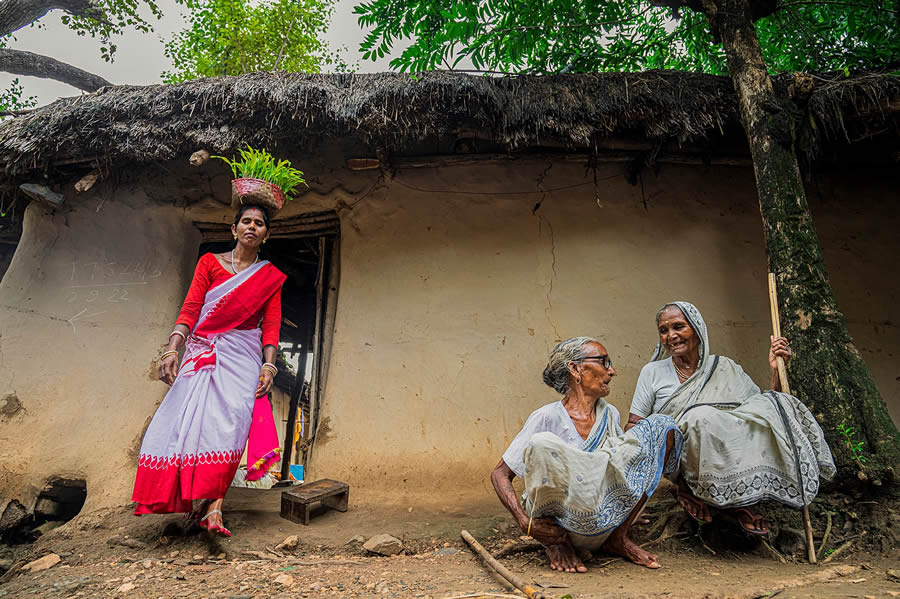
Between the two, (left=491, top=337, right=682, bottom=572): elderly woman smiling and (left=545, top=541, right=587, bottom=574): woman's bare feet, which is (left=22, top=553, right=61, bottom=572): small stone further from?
(left=545, top=541, right=587, bottom=574): woman's bare feet

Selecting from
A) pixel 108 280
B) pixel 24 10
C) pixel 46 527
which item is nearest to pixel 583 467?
pixel 46 527

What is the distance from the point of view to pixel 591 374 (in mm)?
2131

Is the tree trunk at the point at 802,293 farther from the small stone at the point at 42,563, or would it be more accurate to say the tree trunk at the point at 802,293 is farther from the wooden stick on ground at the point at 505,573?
the small stone at the point at 42,563

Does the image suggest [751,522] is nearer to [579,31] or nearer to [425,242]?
[425,242]

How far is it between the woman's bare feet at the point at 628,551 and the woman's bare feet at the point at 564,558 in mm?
161

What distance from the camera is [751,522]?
204 centimetres

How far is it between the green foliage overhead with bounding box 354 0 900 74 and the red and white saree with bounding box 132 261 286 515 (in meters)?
2.34

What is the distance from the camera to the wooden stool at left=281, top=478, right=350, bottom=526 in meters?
2.79

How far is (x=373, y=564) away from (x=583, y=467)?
3.38 feet

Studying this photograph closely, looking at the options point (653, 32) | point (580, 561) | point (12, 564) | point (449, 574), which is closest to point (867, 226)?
point (653, 32)

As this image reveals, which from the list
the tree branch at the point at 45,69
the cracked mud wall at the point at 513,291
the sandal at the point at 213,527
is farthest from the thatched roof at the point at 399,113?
the tree branch at the point at 45,69

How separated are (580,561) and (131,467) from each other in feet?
9.36

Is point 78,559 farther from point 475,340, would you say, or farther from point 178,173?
point 178,173

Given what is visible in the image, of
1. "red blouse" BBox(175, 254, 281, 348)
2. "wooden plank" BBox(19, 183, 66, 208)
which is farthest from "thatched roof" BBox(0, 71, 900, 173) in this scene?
"red blouse" BBox(175, 254, 281, 348)
